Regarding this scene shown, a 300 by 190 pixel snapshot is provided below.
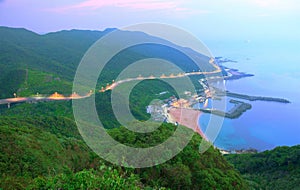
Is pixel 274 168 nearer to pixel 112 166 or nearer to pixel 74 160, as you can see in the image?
pixel 74 160

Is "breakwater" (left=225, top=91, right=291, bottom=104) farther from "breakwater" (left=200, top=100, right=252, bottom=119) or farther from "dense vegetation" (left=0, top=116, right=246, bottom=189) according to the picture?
"dense vegetation" (left=0, top=116, right=246, bottom=189)

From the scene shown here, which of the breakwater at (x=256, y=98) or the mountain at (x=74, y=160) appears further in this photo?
the breakwater at (x=256, y=98)

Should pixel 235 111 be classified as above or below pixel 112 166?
below

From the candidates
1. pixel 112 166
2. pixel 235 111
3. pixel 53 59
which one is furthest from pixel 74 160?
pixel 53 59

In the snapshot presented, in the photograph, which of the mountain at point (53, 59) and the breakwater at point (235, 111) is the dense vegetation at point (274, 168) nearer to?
the mountain at point (53, 59)

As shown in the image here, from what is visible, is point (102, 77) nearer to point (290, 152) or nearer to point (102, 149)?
point (290, 152)

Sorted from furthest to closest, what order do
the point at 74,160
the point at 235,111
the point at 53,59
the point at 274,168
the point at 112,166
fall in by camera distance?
the point at 53,59
the point at 235,111
the point at 274,168
the point at 74,160
the point at 112,166

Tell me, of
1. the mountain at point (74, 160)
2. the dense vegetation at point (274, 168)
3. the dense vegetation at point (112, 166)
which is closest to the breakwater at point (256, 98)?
the mountain at point (74, 160)

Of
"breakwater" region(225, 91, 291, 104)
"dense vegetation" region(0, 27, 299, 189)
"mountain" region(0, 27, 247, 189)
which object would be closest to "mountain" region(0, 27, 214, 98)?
"dense vegetation" region(0, 27, 299, 189)

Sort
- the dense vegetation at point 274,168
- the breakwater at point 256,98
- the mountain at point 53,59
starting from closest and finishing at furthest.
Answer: the dense vegetation at point 274,168 < the mountain at point 53,59 < the breakwater at point 256,98
